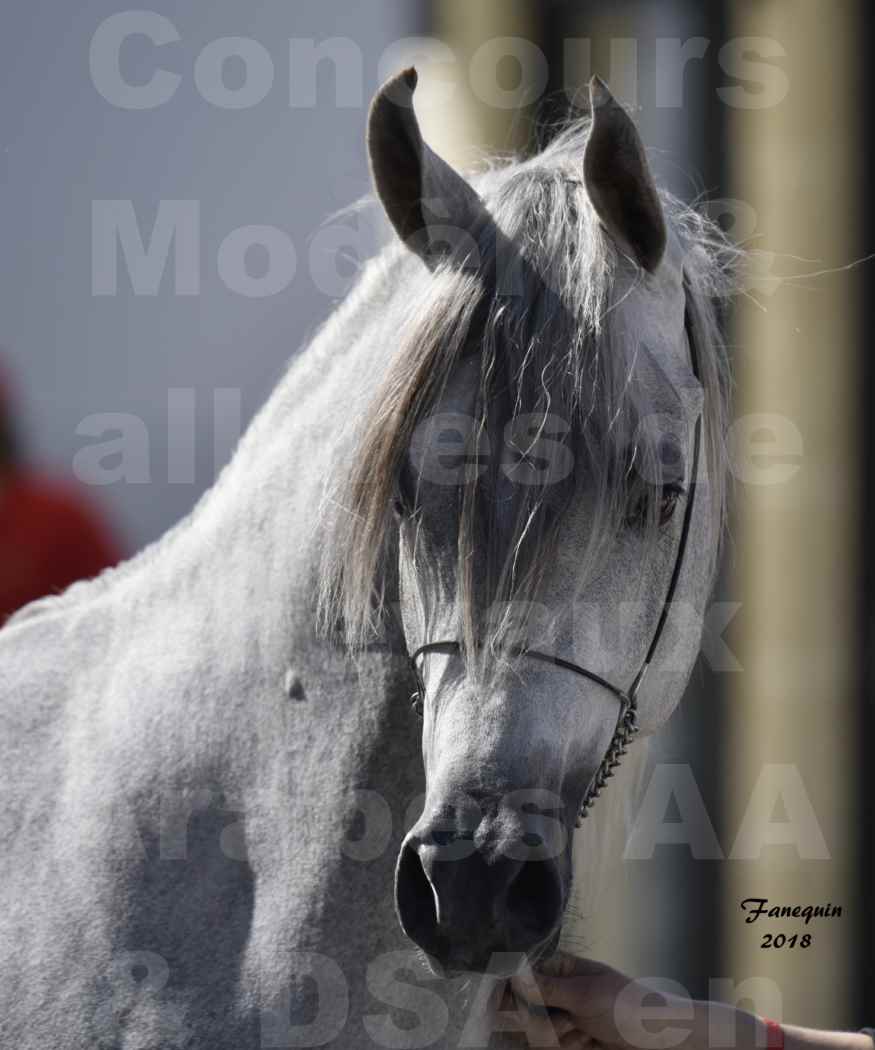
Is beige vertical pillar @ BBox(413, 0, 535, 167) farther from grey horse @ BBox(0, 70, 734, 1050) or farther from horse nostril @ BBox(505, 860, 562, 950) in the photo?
horse nostril @ BBox(505, 860, 562, 950)

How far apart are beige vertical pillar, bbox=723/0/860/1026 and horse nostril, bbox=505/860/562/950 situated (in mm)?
2770

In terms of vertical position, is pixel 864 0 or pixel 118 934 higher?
pixel 864 0

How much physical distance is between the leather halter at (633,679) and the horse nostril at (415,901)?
165 millimetres

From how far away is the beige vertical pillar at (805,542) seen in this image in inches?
147

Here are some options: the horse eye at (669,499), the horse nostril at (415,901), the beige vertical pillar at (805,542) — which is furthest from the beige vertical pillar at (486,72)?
the horse nostril at (415,901)

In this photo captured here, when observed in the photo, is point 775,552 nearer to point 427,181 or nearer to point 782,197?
point 782,197

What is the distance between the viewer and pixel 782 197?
382 cm

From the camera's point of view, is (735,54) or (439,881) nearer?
(439,881)

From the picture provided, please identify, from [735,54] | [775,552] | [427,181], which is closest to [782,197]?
[735,54]

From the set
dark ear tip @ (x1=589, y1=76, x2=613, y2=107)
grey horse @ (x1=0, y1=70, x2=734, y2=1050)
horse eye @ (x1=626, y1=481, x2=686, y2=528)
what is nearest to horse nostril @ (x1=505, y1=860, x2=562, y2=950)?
grey horse @ (x1=0, y1=70, x2=734, y2=1050)

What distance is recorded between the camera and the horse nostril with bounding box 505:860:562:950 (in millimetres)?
1088

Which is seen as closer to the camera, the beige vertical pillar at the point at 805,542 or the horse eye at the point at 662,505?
the horse eye at the point at 662,505

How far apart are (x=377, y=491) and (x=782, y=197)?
3.00 metres

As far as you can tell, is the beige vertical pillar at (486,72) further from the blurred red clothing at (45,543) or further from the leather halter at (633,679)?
the leather halter at (633,679)
